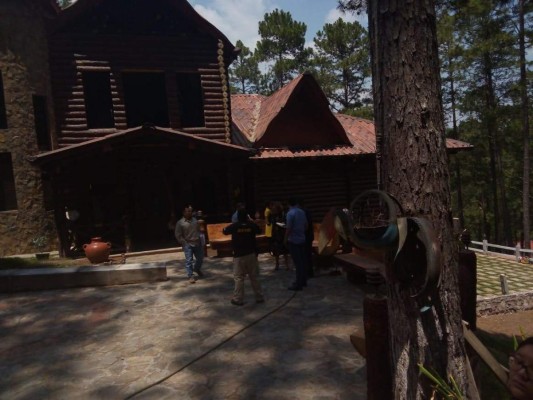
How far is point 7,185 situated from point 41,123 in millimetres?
2843

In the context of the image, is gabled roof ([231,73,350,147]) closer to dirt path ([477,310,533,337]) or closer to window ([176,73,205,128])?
window ([176,73,205,128])

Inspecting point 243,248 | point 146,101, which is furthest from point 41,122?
point 243,248

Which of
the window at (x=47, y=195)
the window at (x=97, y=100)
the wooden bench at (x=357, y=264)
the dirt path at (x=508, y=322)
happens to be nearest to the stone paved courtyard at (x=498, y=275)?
the dirt path at (x=508, y=322)

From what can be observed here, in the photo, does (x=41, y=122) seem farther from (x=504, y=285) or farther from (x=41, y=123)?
(x=504, y=285)

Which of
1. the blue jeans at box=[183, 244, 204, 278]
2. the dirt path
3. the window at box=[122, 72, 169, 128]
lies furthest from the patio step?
the window at box=[122, 72, 169, 128]

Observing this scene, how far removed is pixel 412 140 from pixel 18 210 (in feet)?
52.7

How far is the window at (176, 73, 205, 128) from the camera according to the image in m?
16.4

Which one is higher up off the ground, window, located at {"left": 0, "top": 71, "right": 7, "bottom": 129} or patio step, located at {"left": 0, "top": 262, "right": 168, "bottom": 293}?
window, located at {"left": 0, "top": 71, "right": 7, "bottom": 129}

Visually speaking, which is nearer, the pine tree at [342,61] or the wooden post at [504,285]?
the wooden post at [504,285]

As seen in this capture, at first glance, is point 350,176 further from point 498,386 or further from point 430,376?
point 430,376

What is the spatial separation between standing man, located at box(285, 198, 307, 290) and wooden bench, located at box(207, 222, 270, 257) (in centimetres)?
404

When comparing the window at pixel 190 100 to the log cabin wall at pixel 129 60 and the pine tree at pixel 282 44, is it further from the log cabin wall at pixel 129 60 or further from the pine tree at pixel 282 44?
the pine tree at pixel 282 44

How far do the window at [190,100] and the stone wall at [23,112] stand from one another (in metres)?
5.08

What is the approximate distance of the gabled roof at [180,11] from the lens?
45.4ft
